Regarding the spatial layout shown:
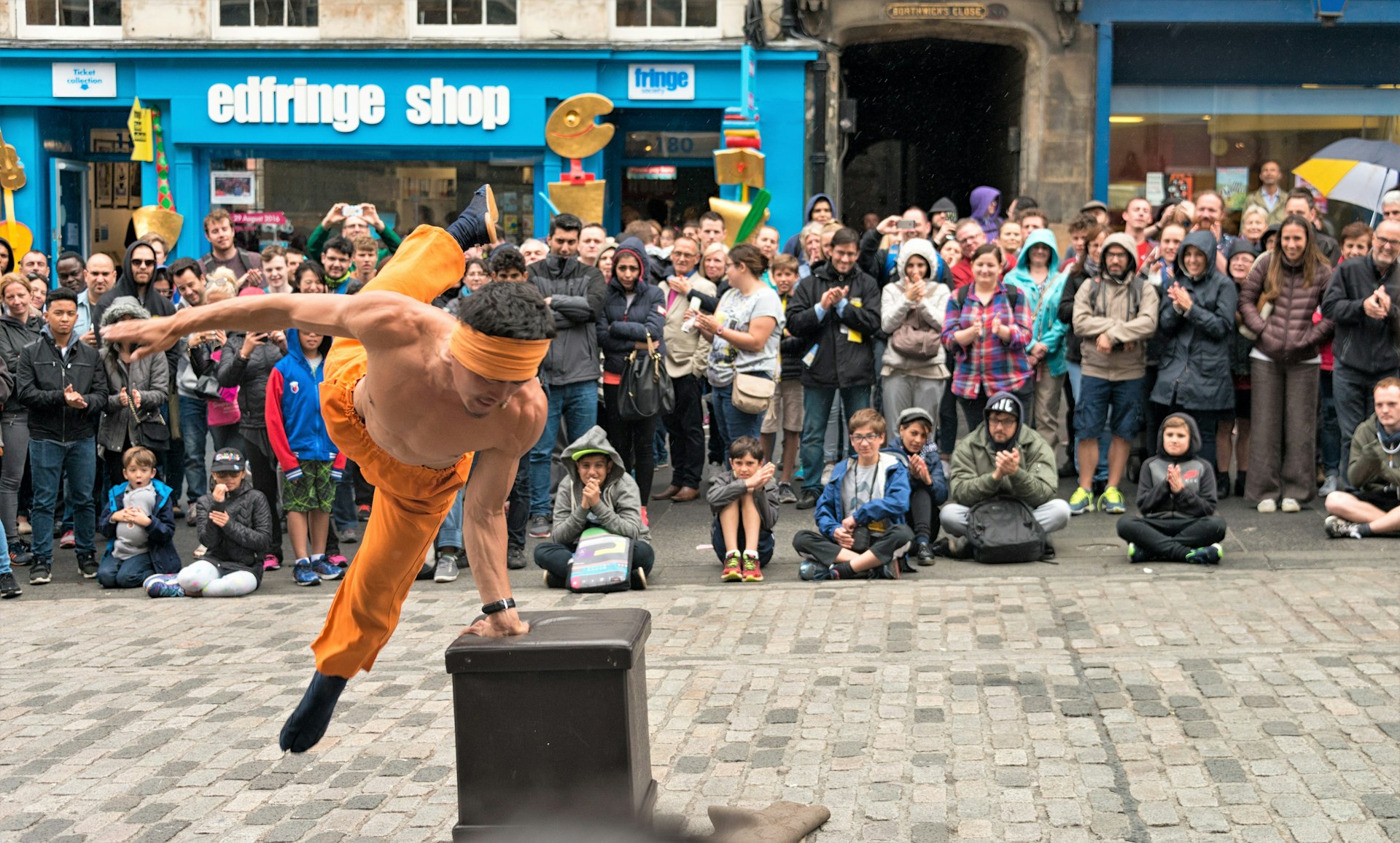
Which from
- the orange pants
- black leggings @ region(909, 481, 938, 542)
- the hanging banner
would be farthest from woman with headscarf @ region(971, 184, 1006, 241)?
the hanging banner

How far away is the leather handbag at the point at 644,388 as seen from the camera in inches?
373

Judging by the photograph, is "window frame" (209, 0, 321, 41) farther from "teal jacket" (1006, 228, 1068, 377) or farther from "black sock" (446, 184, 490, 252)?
"black sock" (446, 184, 490, 252)

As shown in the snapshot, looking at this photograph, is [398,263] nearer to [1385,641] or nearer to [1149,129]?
[1385,641]

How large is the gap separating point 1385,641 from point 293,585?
566 cm

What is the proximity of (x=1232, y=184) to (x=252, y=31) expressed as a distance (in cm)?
1107

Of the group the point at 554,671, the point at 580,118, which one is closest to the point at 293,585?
the point at 554,671

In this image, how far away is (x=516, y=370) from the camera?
13.3ft

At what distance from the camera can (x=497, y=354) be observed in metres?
4.00

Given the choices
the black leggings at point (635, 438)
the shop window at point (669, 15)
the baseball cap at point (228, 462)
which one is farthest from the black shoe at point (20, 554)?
the shop window at point (669, 15)

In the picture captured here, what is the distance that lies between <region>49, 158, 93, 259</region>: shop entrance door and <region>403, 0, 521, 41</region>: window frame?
4.63 m

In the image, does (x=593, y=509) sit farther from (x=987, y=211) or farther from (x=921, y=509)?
(x=987, y=211)

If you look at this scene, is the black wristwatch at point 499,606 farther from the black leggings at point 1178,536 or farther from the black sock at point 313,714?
the black leggings at point 1178,536

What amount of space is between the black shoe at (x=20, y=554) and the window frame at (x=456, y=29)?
9144 mm

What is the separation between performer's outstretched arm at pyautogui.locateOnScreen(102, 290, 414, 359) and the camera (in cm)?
379
